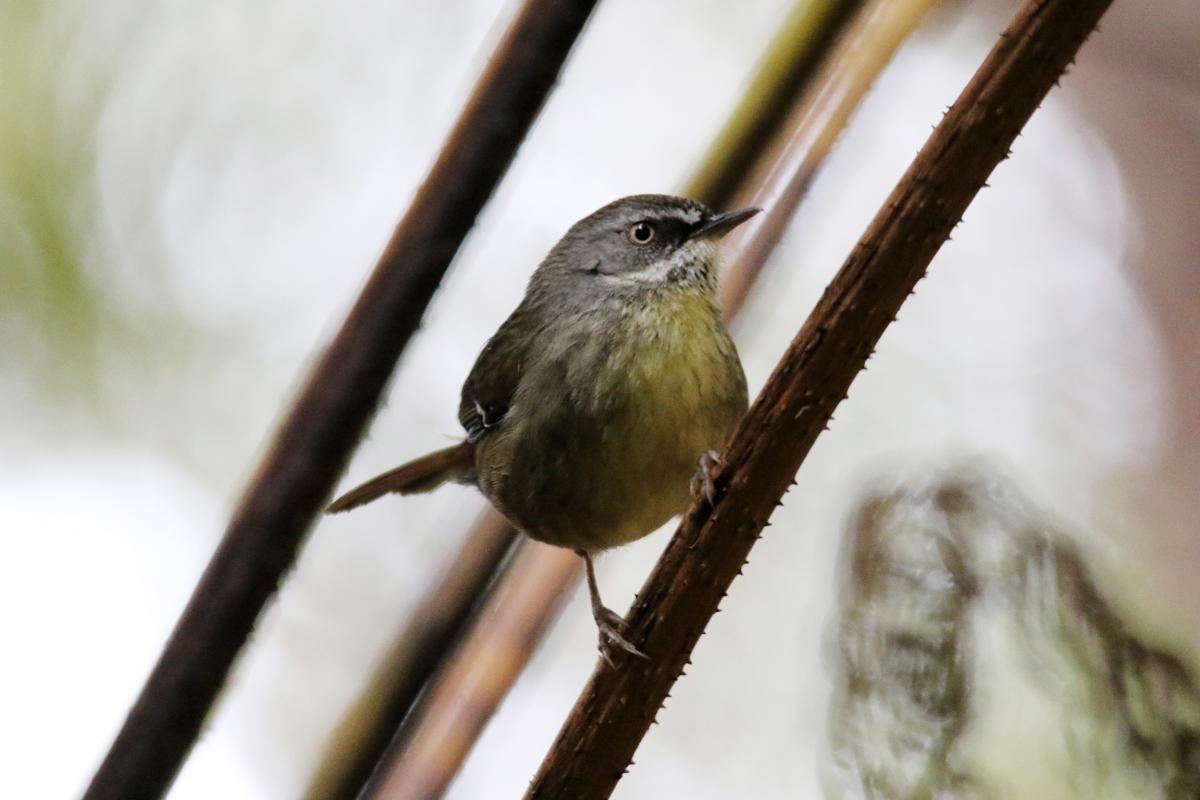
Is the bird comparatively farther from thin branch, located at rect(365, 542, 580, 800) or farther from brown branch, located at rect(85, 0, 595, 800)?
brown branch, located at rect(85, 0, 595, 800)

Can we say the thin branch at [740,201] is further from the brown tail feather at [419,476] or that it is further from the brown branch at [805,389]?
the brown tail feather at [419,476]

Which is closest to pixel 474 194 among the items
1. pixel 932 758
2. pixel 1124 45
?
pixel 932 758

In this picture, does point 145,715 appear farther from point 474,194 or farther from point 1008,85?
point 1008,85

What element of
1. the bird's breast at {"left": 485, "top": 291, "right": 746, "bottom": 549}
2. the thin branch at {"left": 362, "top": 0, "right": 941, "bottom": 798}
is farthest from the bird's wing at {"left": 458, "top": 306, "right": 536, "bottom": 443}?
the thin branch at {"left": 362, "top": 0, "right": 941, "bottom": 798}

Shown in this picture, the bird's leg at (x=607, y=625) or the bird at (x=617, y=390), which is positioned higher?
the bird at (x=617, y=390)

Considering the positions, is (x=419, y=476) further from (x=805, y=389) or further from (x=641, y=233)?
(x=805, y=389)

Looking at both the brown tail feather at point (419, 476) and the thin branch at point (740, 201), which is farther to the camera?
the brown tail feather at point (419, 476)

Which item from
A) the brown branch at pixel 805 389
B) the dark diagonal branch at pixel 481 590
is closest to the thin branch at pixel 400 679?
the dark diagonal branch at pixel 481 590
